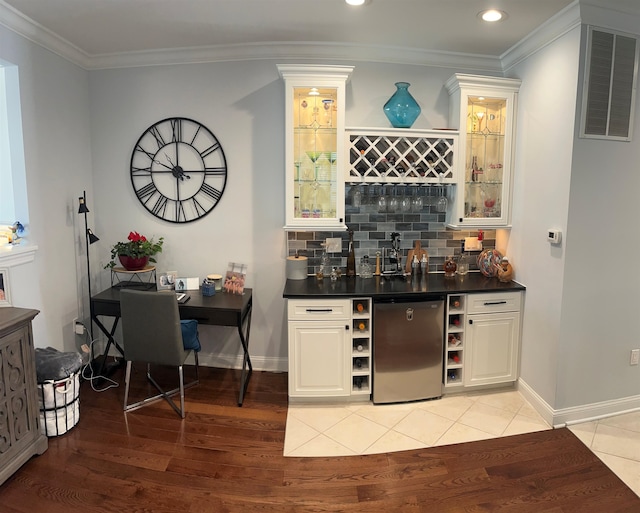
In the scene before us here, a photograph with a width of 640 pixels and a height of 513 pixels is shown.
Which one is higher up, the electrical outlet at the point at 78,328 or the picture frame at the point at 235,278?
the picture frame at the point at 235,278

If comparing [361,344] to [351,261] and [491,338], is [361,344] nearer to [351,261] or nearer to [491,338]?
[351,261]

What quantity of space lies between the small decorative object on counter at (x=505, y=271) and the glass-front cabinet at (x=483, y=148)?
0.31 m

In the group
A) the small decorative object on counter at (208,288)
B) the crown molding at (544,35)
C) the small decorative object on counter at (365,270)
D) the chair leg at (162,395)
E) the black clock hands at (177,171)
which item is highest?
the crown molding at (544,35)

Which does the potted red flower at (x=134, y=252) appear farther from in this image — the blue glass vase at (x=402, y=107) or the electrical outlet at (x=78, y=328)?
the blue glass vase at (x=402, y=107)

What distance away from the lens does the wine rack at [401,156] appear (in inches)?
123

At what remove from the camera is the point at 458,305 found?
3.10m

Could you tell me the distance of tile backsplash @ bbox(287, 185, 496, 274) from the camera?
3430 millimetres

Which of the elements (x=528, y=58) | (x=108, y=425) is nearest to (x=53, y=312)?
(x=108, y=425)

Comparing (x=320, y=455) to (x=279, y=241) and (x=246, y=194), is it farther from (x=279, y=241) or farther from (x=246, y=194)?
(x=246, y=194)

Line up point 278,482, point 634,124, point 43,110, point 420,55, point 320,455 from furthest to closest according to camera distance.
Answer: point 420,55 → point 43,110 → point 634,124 → point 320,455 → point 278,482

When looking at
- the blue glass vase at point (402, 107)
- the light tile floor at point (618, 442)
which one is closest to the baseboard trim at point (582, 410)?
the light tile floor at point (618, 442)

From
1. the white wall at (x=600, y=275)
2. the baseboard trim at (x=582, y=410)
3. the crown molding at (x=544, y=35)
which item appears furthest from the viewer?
the baseboard trim at (x=582, y=410)

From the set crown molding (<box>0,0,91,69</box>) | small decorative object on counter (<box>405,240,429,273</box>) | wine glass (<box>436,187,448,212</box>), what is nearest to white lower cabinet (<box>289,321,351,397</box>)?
small decorative object on counter (<box>405,240,429,273</box>)

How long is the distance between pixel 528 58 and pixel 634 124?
86 cm
